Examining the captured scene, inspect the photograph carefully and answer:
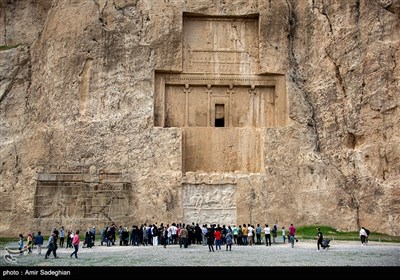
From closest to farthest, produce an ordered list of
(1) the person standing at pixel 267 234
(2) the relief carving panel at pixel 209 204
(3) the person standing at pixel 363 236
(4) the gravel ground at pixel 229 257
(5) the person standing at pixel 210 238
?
(4) the gravel ground at pixel 229 257 < (5) the person standing at pixel 210 238 < (3) the person standing at pixel 363 236 < (1) the person standing at pixel 267 234 < (2) the relief carving panel at pixel 209 204

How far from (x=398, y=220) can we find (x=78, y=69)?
1783cm

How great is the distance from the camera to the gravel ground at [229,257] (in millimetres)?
17812

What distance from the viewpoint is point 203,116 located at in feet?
111

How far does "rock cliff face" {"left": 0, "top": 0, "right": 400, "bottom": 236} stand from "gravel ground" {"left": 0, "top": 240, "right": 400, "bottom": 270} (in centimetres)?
638

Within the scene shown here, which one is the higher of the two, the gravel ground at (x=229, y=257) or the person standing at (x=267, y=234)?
the person standing at (x=267, y=234)

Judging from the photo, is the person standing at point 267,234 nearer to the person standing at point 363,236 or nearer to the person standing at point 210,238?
the person standing at point 210,238

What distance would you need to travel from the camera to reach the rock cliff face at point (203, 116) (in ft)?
100

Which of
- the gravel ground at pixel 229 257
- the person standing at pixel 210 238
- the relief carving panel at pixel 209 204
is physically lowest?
the gravel ground at pixel 229 257

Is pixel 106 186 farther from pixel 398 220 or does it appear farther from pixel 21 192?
pixel 398 220

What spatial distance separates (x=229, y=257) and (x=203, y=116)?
48.7 feet

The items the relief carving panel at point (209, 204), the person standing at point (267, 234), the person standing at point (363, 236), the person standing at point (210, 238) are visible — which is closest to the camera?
the person standing at point (210, 238)

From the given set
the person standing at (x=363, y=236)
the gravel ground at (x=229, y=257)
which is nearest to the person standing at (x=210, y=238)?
the gravel ground at (x=229, y=257)

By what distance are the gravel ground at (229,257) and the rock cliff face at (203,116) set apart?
6378mm

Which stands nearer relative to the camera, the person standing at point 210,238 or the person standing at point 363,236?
the person standing at point 210,238
